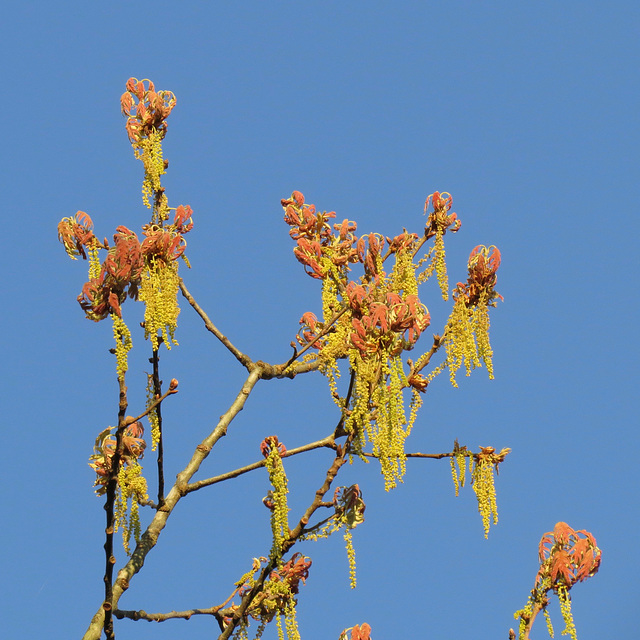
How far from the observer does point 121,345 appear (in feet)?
18.7

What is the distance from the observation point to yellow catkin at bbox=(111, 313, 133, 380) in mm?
5684

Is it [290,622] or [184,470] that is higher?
[184,470]

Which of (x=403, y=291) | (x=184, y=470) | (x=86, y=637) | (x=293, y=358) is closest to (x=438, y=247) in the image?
(x=403, y=291)

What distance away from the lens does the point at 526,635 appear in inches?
277

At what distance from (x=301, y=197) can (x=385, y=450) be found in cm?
326

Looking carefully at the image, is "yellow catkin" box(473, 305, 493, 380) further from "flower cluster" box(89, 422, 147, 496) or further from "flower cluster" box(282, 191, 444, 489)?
"flower cluster" box(89, 422, 147, 496)

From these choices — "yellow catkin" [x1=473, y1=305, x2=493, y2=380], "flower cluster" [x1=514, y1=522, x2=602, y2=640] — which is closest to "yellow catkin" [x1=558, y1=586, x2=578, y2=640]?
"flower cluster" [x1=514, y1=522, x2=602, y2=640]

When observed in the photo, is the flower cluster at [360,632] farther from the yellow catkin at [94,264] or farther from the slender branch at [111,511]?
the yellow catkin at [94,264]

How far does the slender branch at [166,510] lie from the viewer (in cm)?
605

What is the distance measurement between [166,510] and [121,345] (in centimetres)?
169

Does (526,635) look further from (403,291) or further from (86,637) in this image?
(86,637)

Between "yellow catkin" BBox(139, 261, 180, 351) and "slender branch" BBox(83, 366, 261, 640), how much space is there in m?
1.25

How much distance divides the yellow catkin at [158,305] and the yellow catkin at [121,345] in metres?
0.22

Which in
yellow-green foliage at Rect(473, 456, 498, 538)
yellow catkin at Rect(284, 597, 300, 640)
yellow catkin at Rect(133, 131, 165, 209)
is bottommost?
yellow catkin at Rect(284, 597, 300, 640)
